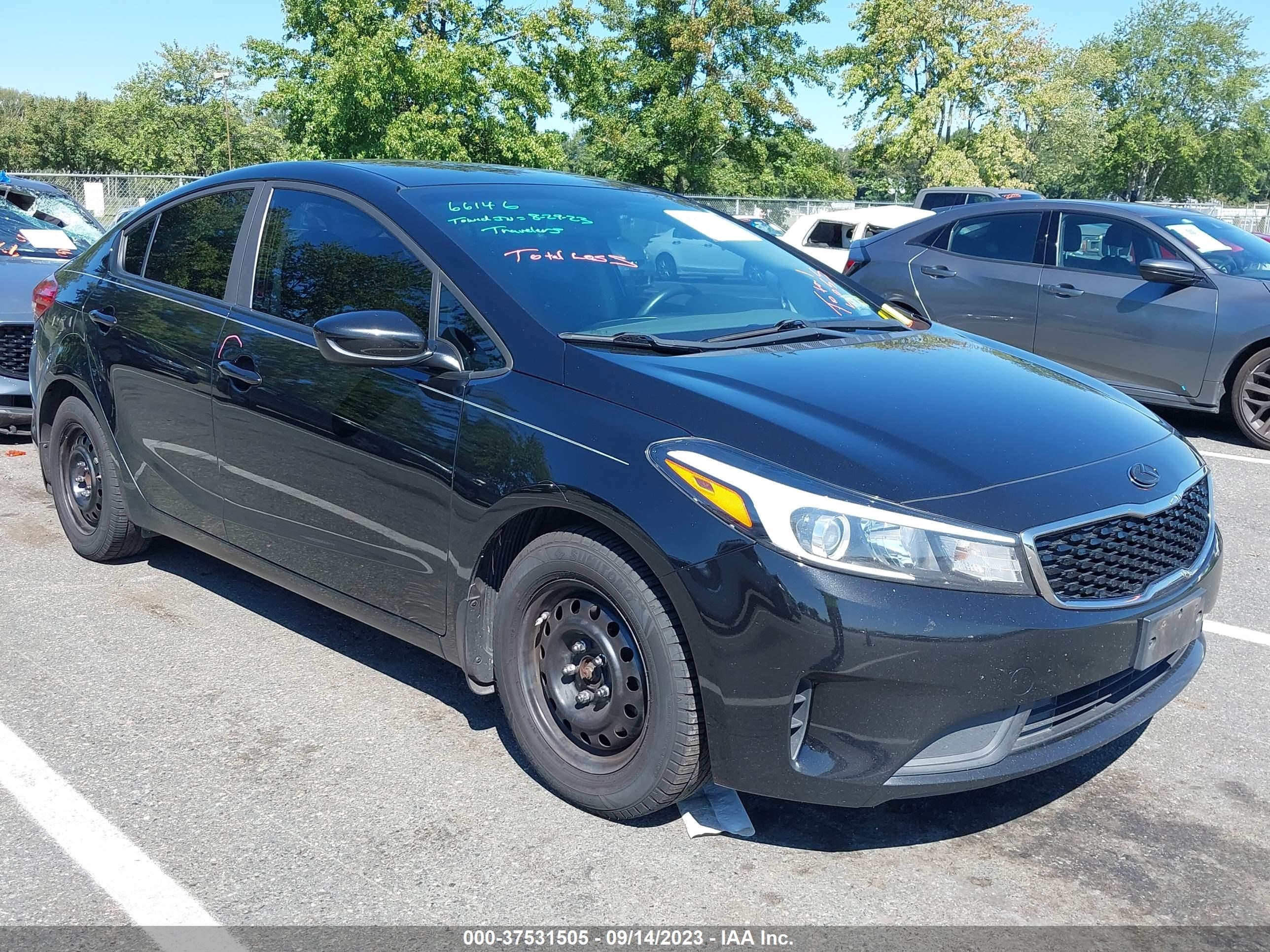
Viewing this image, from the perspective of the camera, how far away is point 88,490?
5.11 metres

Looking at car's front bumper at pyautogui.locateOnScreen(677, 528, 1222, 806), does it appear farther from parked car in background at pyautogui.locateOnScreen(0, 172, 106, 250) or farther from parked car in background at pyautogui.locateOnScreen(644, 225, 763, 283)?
parked car in background at pyautogui.locateOnScreen(0, 172, 106, 250)

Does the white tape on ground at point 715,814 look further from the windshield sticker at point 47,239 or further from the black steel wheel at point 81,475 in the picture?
the windshield sticker at point 47,239

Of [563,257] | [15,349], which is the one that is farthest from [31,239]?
[563,257]

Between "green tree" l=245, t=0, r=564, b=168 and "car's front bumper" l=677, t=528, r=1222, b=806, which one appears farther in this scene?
"green tree" l=245, t=0, r=564, b=168

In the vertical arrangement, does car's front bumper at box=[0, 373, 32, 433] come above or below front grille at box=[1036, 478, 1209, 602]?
below

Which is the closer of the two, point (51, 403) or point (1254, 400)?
point (51, 403)

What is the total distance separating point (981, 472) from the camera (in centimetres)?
280

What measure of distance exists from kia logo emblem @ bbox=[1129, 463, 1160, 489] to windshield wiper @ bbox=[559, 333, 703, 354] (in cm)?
118

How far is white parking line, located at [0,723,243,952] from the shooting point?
260cm

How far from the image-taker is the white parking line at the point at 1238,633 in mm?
4426

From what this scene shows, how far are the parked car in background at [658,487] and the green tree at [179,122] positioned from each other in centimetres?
5780

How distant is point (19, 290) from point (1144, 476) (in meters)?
6.90

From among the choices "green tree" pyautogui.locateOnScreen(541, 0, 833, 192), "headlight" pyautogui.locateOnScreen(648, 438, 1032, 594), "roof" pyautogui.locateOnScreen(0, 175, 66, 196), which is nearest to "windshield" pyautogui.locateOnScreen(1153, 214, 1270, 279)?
"headlight" pyautogui.locateOnScreen(648, 438, 1032, 594)

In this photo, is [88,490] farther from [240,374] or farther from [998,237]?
[998,237]
